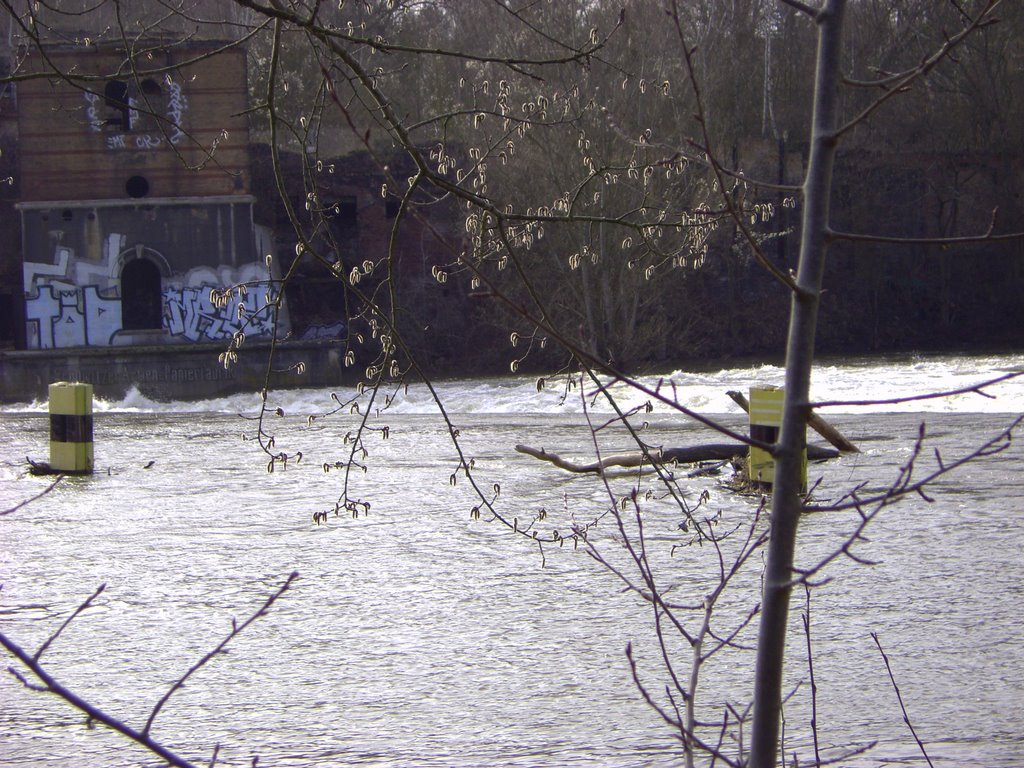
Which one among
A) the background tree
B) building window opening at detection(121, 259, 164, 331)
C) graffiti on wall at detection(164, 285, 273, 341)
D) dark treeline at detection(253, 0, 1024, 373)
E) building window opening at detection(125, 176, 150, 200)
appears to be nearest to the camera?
the background tree

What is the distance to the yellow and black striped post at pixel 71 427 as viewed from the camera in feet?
41.1

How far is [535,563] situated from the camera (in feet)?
26.9

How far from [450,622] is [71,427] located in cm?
753

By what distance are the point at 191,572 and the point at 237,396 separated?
73.2 feet

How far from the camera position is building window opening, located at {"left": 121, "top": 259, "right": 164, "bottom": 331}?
125 ft

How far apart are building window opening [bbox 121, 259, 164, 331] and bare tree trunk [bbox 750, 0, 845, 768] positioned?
37644mm

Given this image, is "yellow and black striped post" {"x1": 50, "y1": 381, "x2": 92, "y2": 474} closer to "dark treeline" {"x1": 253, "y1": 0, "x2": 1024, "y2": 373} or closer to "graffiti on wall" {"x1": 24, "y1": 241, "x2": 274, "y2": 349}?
"graffiti on wall" {"x1": 24, "y1": 241, "x2": 274, "y2": 349}

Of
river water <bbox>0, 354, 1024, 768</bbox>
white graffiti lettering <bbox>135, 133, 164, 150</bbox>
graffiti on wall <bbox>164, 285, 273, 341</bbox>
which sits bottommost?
river water <bbox>0, 354, 1024, 768</bbox>

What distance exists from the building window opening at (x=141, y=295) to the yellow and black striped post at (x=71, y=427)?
84.2 ft

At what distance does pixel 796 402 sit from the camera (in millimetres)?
1976

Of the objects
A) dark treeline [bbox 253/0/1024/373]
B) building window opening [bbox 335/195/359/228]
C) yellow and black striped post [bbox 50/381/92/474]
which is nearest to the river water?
yellow and black striped post [bbox 50/381/92/474]

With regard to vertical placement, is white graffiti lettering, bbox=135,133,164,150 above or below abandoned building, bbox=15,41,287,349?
above

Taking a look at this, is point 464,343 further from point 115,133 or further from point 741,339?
point 115,133

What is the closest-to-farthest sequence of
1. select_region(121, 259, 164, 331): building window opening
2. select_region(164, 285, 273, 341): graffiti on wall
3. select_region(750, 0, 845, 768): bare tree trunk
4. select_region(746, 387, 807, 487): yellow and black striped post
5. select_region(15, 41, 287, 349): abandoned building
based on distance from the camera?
select_region(750, 0, 845, 768): bare tree trunk < select_region(746, 387, 807, 487): yellow and black striped post < select_region(15, 41, 287, 349): abandoned building < select_region(164, 285, 273, 341): graffiti on wall < select_region(121, 259, 164, 331): building window opening
